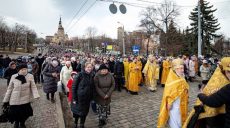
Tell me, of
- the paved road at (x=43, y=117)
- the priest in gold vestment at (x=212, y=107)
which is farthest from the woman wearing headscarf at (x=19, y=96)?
the priest in gold vestment at (x=212, y=107)

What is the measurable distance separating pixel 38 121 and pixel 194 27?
45.8 metres

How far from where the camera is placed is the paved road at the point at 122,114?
288 inches

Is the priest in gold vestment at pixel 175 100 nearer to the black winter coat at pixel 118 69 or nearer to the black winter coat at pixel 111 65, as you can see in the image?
the black winter coat at pixel 118 69

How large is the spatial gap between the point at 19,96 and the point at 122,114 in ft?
11.3

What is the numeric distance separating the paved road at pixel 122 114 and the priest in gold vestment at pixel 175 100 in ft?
7.67

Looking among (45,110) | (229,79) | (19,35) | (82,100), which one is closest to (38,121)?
(45,110)

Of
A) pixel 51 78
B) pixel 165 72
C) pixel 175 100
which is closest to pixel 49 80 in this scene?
pixel 51 78

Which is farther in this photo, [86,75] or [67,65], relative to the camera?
[67,65]

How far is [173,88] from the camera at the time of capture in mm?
4824

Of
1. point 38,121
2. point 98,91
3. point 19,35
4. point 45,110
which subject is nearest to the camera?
point 98,91

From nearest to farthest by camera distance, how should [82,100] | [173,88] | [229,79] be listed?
1. [229,79]
2. [173,88]
3. [82,100]

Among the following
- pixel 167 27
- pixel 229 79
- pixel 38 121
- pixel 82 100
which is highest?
pixel 167 27

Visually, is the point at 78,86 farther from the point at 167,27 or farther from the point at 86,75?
the point at 167,27

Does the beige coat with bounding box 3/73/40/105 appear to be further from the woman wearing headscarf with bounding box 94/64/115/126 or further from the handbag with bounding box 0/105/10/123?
the woman wearing headscarf with bounding box 94/64/115/126
